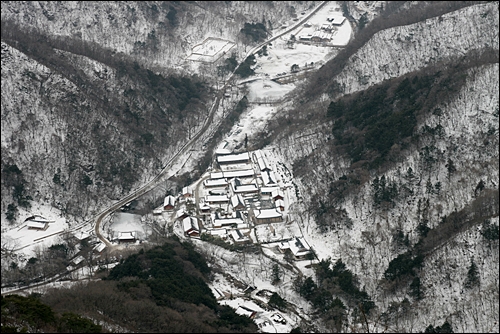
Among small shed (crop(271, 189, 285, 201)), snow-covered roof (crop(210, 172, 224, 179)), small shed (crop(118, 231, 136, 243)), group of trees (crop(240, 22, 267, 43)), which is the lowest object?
small shed (crop(118, 231, 136, 243))

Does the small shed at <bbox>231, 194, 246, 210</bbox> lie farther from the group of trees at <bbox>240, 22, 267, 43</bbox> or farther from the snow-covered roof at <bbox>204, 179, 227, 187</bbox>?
the group of trees at <bbox>240, 22, 267, 43</bbox>

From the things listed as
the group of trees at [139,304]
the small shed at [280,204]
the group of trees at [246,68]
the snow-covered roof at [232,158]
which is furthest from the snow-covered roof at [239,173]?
the group of trees at [246,68]

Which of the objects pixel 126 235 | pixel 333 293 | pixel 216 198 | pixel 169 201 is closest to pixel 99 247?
pixel 126 235

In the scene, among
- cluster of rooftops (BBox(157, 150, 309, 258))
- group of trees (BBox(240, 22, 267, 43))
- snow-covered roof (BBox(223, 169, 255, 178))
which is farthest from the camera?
group of trees (BBox(240, 22, 267, 43))

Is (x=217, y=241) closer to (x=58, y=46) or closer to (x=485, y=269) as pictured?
(x=485, y=269)

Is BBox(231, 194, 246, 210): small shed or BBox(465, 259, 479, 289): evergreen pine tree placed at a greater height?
BBox(231, 194, 246, 210): small shed

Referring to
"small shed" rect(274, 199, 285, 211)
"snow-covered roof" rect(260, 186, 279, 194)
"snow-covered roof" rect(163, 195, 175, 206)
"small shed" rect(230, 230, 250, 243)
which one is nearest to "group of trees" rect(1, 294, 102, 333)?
"small shed" rect(230, 230, 250, 243)
